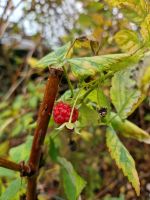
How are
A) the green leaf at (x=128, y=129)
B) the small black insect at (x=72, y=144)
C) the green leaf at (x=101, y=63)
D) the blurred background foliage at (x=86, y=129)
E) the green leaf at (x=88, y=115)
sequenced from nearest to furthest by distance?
the green leaf at (x=101, y=63)
the green leaf at (x=88, y=115)
the green leaf at (x=128, y=129)
the small black insect at (x=72, y=144)
the blurred background foliage at (x=86, y=129)

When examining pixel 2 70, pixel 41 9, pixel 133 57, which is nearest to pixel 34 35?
pixel 41 9

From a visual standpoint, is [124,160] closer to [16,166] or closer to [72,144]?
[16,166]

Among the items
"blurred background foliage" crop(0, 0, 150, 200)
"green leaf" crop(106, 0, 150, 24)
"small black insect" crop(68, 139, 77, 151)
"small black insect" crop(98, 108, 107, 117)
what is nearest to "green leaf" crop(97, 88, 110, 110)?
"small black insect" crop(98, 108, 107, 117)

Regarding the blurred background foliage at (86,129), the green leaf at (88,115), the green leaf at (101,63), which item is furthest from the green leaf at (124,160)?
the blurred background foliage at (86,129)

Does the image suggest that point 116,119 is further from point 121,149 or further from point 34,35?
point 34,35

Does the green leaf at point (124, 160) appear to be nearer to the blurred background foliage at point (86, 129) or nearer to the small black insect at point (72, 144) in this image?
the small black insect at point (72, 144)

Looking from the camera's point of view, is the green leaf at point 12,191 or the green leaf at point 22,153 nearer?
the green leaf at point 12,191

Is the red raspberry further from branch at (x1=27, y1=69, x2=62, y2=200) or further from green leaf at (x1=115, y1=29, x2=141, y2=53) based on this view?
green leaf at (x1=115, y1=29, x2=141, y2=53)
